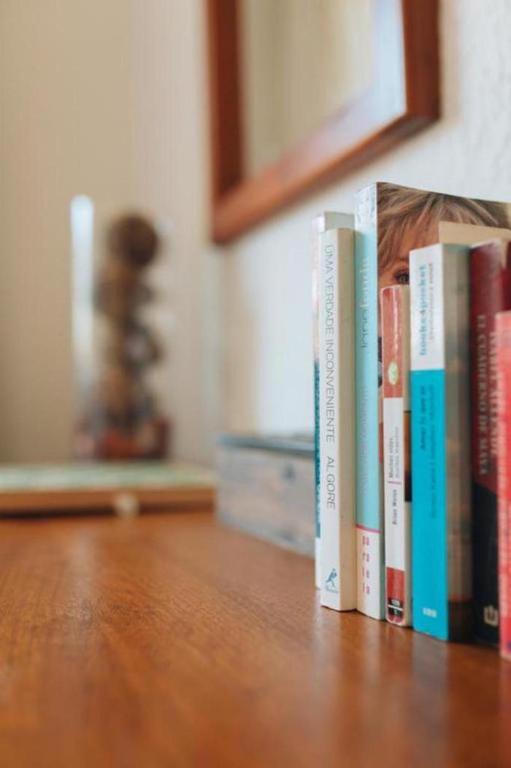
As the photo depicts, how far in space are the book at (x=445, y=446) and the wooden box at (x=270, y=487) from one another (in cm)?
29

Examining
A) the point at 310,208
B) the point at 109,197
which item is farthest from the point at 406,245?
the point at 109,197

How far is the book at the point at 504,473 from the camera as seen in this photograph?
462mm

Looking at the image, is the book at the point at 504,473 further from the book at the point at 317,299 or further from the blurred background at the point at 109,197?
the blurred background at the point at 109,197

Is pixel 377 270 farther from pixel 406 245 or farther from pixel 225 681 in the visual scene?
pixel 225 681

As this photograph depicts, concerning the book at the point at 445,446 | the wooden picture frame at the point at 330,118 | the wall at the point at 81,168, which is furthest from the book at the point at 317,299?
the wall at the point at 81,168

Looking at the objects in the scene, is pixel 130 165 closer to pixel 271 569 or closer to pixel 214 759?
pixel 271 569

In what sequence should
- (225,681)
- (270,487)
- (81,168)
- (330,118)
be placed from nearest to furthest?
1. (225,681)
2. (270,487)
3. (330,118)
4. (81,168)

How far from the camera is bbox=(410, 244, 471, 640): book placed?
19.6 inches

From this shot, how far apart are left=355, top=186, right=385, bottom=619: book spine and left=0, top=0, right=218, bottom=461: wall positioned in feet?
3.03

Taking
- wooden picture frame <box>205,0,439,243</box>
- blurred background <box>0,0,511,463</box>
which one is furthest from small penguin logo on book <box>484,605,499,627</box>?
blurred background <box>0,0,511,463</box>

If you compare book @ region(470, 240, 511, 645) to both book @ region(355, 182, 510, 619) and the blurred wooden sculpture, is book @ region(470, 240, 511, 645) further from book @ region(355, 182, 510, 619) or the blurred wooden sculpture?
the blurred wooden sculpture

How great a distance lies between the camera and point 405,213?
558 mm

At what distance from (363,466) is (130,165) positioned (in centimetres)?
114

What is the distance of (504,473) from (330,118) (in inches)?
25.5
